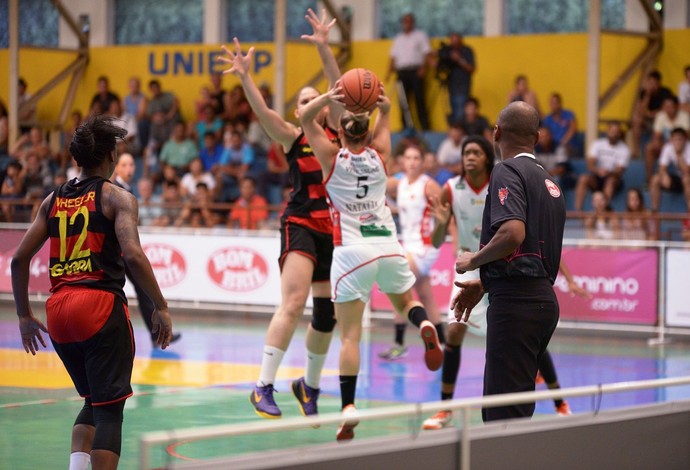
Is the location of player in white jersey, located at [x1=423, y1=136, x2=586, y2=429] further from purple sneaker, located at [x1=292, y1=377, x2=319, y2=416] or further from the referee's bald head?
the referee's bald head

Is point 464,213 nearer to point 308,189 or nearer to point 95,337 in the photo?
point 308,189

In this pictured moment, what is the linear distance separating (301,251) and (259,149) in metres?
13.0

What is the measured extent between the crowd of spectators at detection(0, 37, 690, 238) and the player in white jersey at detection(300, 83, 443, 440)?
7.49m

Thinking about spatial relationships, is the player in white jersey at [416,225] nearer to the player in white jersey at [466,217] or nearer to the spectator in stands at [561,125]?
the player in white jersey at [466,217]

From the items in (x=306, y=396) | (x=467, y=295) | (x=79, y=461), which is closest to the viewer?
(x=79, y=461)

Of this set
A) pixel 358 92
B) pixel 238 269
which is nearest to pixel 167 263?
pixel 238 269

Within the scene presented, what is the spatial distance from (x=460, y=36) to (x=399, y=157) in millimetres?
6185

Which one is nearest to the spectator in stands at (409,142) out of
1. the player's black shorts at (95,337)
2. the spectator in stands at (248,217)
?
the spectator in stands at (248,217)

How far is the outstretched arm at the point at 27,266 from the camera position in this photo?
555cm

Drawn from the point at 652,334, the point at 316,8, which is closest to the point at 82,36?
the point at 316,8

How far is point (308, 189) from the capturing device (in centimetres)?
834

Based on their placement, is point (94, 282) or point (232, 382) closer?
point (94, 282)

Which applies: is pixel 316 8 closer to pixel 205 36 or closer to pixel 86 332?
pixel 205 36

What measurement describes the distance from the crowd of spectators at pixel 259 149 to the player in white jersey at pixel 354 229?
749cm
